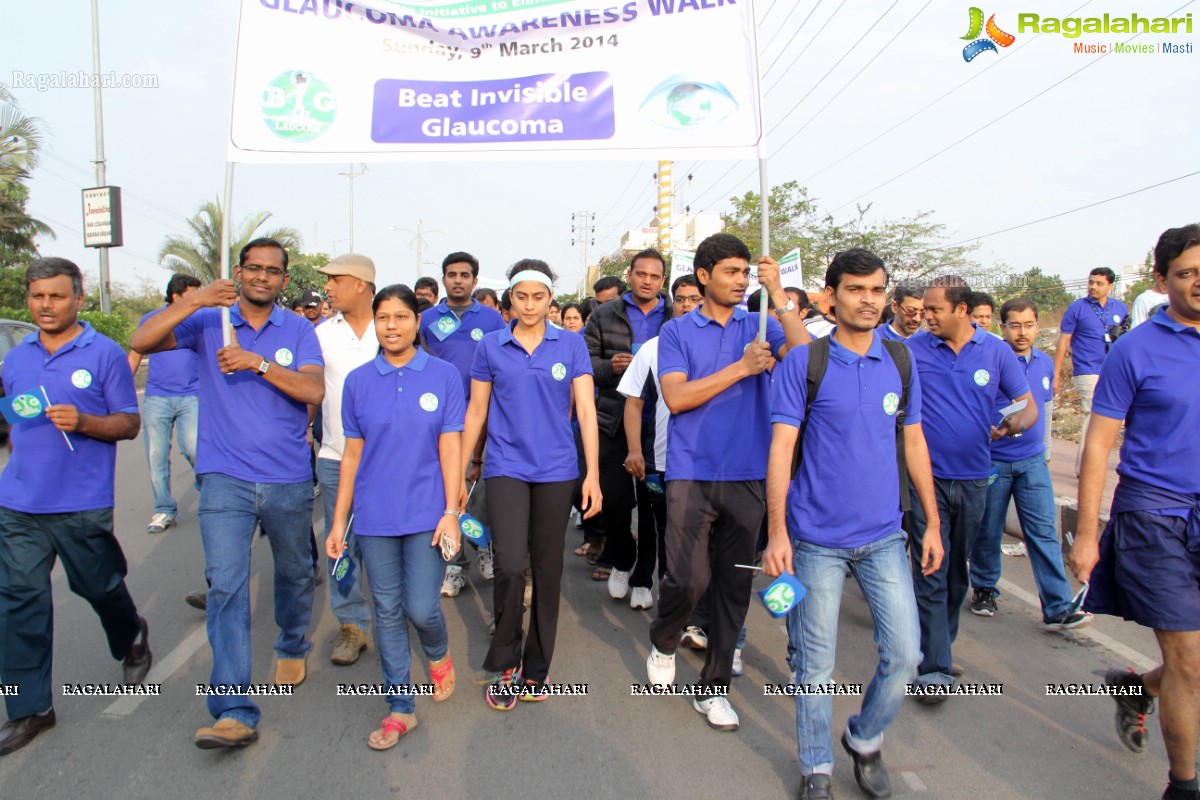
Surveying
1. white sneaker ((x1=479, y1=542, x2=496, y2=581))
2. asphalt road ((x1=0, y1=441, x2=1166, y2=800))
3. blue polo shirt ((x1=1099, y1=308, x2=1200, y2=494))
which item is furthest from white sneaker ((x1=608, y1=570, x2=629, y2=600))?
blue polo shirt ((x1=1099, y1=308, x2=1200, y2=494))

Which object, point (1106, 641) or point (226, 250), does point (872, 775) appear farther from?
point (226, 250)

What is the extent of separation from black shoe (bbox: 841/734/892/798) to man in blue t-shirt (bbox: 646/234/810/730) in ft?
2.17

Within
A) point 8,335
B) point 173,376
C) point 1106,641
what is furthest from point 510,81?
point 8,335

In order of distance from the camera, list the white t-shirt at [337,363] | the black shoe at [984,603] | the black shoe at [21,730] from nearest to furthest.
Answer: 1. the black shoe at [21,730]
2. the white t-shirt at [337,363]
3. the black shoe at [984,603]

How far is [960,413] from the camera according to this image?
417 cm

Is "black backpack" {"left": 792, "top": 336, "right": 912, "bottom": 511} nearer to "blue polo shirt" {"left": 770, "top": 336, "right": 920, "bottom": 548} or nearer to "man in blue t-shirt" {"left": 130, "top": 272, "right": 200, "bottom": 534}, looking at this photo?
"blue polo shirt" {"left": 770, "top": 336, "right": 920, "bottom": 548}

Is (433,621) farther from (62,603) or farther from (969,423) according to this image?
(62,603)

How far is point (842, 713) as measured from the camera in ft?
12.6

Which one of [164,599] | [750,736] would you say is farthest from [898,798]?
[164,599]

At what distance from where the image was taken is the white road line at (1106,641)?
14.4ft

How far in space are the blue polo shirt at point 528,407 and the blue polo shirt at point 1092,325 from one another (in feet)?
22.6

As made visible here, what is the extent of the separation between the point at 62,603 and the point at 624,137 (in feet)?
14.9

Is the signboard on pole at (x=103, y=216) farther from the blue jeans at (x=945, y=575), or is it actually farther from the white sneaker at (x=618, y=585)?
the blue jeans at (x=945, y=575)

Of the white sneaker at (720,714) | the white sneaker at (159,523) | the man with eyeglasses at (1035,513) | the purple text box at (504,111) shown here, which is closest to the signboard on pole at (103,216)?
the white sneaker at (159,523)
